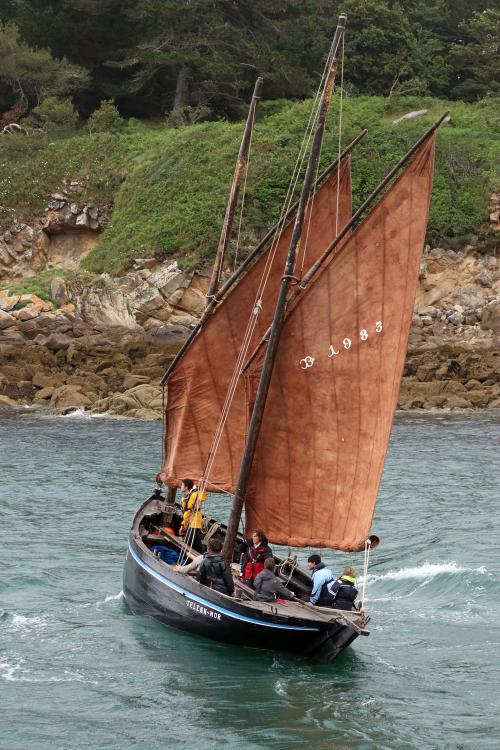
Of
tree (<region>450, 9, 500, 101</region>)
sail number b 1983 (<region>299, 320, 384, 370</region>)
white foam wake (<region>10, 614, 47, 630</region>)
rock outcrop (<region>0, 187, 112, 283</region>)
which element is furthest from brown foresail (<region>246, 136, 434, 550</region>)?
tree (<region>450, 9, 500, 101</region>)

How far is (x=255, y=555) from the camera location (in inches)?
808

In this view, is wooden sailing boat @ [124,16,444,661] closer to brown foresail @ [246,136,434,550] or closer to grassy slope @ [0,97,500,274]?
brown foresail @ [246,136,434,550]

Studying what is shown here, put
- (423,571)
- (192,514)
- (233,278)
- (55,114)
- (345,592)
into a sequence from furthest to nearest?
(55,114)
(423,571)
(233,278)
(192,514)
(345,592)

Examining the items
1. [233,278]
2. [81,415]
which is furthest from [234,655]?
[81,415]

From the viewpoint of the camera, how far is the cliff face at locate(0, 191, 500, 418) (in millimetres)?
49594

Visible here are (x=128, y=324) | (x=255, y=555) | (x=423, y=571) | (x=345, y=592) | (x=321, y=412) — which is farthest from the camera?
(x=128, y=324)

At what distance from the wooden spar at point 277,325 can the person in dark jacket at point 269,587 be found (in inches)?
31.7

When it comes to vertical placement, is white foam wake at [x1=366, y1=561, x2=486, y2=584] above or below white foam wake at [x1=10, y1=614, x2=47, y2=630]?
above

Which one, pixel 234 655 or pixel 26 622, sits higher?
pixel 234 655

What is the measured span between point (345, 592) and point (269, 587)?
49.8 inches

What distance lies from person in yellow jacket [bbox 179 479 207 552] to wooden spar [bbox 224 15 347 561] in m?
2.30

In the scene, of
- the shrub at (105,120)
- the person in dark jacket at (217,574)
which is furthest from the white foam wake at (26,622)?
the shrub at (105,120)

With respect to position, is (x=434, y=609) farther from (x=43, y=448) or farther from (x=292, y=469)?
(x=43, y=448)

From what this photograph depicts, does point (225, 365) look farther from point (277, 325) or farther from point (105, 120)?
point (105, 120)
